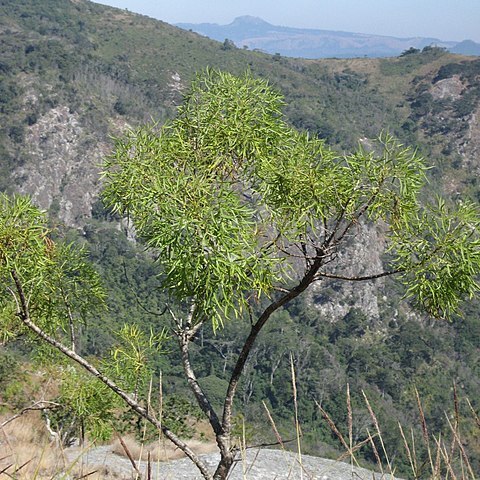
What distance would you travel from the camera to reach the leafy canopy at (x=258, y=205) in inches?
151

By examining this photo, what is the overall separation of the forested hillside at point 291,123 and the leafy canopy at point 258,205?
11.0 m

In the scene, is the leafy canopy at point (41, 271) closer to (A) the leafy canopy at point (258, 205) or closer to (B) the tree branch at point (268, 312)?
(A) the leafy canopy at point (258, 205)

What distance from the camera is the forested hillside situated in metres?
47.7

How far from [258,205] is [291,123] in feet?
261

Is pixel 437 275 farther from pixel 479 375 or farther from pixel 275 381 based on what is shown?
pixel 479 375

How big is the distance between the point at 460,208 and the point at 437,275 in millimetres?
484

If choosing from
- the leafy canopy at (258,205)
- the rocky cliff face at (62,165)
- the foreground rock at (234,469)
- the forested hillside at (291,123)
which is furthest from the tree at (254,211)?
the rocky cliff face at (62,165)

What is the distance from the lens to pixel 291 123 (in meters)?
82.1

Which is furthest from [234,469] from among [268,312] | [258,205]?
[258,205]

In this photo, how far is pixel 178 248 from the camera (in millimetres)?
3775

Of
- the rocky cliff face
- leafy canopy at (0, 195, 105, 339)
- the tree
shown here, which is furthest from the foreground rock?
the rocky cliff face

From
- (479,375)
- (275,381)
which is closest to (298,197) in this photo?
(275,381)

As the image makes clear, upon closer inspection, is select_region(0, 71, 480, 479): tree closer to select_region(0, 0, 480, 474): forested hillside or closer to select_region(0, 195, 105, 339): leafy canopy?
select_region(0, 195, 105, 339): leafy canopy

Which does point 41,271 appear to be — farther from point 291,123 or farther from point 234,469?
point 291,123
